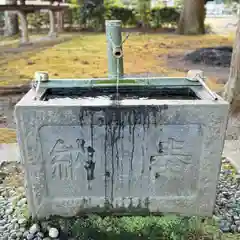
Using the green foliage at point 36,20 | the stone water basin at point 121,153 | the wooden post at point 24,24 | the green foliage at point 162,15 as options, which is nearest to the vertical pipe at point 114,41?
the stone water basin at point 121,153

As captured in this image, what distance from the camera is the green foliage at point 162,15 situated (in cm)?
1634

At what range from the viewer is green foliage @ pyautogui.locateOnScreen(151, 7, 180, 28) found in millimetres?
16344

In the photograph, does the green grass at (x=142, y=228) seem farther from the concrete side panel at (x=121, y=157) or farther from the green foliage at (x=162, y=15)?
the green foliage at (x=162, y=15)

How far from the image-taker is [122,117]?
84.6 inches

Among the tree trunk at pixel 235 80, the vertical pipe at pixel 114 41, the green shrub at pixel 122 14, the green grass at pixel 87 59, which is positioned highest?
the vertical pipe at pixel 114 41

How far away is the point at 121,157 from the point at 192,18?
536 inches

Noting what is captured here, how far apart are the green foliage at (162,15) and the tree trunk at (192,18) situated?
1847 mm

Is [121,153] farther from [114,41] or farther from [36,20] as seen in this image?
[36,20]

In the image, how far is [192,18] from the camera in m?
14.6

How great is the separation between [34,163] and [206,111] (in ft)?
3.81

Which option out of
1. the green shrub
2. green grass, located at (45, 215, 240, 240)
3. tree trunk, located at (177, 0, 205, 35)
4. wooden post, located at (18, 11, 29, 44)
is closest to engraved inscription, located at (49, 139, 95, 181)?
green grass, located at (45, 215, 240, 240)

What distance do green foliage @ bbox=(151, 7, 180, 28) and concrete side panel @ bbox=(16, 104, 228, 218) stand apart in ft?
49.5

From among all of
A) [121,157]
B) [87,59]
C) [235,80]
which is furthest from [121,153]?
[87,59]

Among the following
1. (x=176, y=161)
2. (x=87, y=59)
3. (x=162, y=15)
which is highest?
(x=176, y=161)
